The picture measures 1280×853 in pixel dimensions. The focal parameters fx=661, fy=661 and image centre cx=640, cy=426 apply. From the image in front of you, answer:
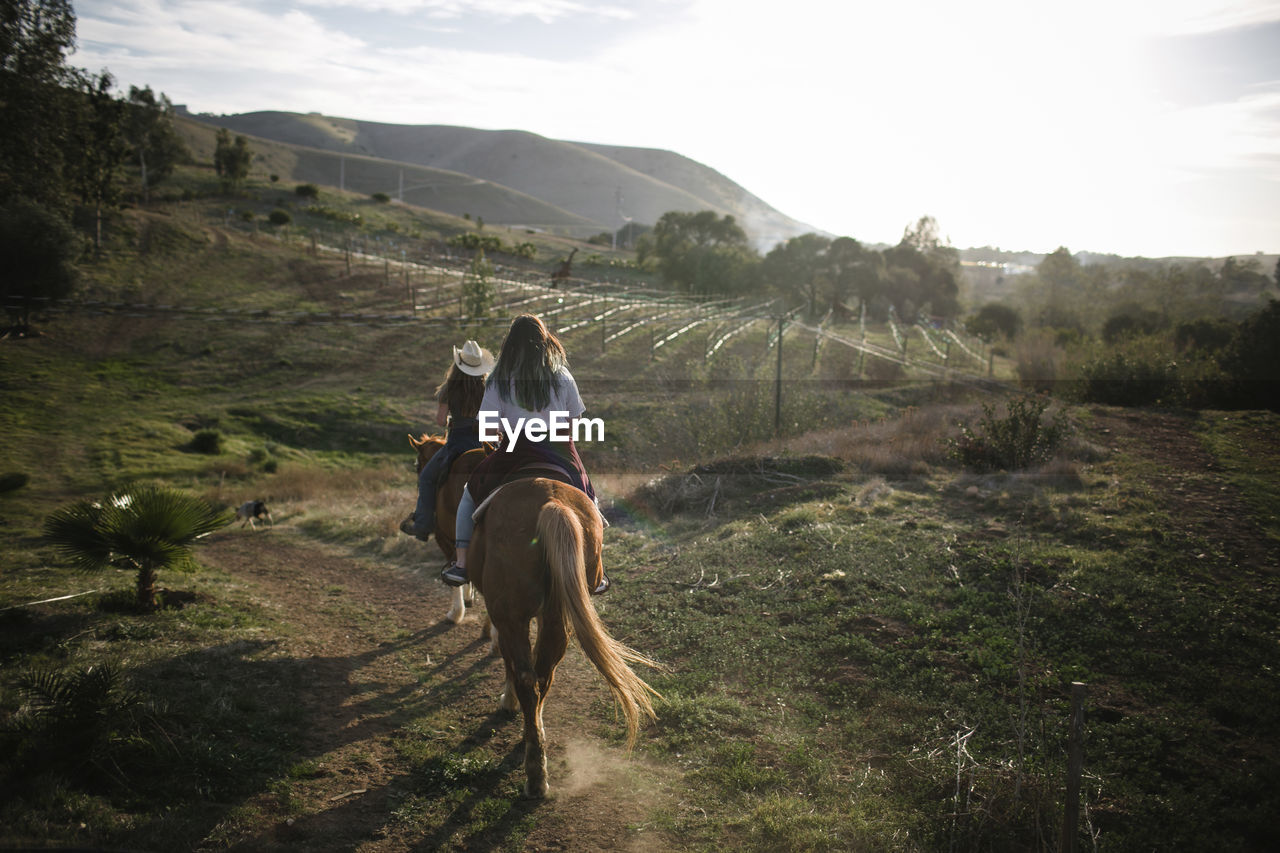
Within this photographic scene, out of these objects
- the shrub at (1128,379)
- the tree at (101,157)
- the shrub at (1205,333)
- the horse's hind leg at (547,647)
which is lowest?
the horse's hind leg at (547,647)

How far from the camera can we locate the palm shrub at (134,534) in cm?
546

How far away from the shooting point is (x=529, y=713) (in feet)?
12.6

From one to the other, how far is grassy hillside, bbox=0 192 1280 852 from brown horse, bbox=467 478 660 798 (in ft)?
1.83

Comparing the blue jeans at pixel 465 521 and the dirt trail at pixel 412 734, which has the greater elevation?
the blue jeans at pixel 465 521

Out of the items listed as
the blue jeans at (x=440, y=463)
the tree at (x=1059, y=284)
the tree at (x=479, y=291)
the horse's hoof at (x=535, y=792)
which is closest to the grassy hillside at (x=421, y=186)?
the tree at (x=1059, y=284)

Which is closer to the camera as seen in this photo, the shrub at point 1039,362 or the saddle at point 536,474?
the saddle at point 536,474

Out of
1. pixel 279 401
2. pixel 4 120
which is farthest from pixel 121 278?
pixel 279 401

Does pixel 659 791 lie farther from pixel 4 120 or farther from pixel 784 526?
pixel 4 120

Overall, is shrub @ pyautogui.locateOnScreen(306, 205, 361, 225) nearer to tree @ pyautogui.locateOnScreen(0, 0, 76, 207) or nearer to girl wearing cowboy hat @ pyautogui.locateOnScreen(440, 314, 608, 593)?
tree @ pyautogui.locateOnScreen(0, 0, 76, 207)

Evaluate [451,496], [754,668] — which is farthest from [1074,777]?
[451,496]

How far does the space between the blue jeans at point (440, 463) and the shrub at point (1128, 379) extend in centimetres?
1605

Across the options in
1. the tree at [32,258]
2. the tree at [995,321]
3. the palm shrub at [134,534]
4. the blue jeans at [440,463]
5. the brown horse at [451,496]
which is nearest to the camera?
the palm shrub at [134,534]

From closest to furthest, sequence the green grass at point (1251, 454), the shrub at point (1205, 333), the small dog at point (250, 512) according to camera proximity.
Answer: the green grass at point (1251, 454) < the small dog at point (250, 512) < the shrub at point (1205, 333)

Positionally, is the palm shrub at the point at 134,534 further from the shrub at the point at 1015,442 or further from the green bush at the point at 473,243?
the green bush at the point at 473,243
